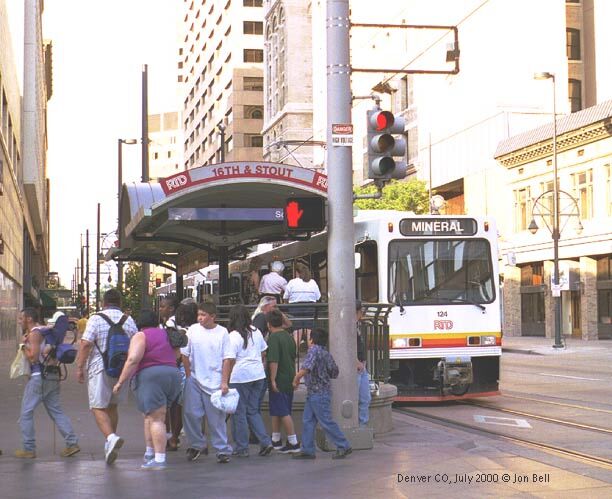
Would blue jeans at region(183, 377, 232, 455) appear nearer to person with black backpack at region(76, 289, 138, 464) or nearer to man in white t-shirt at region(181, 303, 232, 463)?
man in white t-shirt at region(181, 303, 232, 463)

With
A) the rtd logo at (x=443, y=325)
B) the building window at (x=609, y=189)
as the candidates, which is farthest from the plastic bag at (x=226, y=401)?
the building window at (x=609, y=189)

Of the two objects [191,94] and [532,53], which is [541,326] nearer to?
[532,53]

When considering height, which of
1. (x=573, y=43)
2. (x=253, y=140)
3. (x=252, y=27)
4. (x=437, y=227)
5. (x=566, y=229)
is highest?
(x=252, y=27)

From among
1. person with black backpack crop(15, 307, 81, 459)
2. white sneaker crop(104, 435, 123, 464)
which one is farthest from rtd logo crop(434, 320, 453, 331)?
white sneaker crop(104, 435, 123, 464)

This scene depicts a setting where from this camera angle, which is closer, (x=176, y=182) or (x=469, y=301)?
(x=176, y=182)

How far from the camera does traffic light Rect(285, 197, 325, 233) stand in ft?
38.6

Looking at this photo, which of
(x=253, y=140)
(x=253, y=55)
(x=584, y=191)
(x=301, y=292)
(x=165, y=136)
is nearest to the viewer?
(x=301, y=292)

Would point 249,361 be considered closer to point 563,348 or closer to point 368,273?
point 368,273

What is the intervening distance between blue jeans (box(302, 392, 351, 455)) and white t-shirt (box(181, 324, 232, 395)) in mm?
990

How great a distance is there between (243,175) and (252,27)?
97166 mm

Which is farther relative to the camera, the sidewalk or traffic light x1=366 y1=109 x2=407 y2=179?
the sidewalk

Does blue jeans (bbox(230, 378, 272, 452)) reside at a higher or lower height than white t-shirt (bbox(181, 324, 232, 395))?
lower

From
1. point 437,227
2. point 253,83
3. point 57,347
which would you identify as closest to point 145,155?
point 437,227

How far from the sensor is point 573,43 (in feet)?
186
